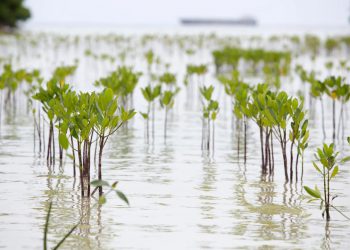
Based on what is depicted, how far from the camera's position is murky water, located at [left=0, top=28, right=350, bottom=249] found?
15.4 feet

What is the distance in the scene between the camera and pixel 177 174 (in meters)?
6.86

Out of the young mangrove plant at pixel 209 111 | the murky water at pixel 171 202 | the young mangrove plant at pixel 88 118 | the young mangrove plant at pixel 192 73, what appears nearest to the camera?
the murky water at pixel 171 202

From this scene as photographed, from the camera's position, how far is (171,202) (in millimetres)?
5684

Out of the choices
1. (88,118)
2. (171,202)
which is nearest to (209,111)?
(171,202)

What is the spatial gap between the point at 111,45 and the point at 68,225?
90.5 feet

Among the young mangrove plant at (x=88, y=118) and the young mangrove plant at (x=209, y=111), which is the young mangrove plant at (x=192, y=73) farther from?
the young mangrove plant at (x=88, y=118)

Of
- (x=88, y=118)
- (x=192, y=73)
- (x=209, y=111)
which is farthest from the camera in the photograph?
(x=192, y=73)

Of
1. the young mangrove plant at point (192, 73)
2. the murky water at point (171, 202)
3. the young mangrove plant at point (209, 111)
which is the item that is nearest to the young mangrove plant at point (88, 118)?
the murky water at point (171, 202)

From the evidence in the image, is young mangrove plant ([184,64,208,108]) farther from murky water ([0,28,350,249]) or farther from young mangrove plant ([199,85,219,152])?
murky water ([0,28,350,249])

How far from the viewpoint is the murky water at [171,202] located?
4684 millimetres

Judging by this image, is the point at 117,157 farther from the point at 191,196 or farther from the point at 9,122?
the point at 9,122

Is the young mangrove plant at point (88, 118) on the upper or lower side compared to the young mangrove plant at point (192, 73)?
lower

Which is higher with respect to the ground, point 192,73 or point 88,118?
point 192,73

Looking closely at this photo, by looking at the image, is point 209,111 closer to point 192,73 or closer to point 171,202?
point 171,202
